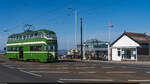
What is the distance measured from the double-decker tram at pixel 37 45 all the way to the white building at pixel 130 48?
14.4 meters

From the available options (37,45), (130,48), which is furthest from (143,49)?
(37,45)

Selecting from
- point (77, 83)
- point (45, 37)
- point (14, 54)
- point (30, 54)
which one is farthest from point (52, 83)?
point (14, 54)

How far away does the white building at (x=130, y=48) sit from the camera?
123 feet

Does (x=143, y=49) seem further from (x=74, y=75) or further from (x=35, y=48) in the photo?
(x=74, y=75)

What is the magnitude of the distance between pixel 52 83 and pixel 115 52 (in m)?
30.3

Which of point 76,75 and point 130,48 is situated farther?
point 130,48

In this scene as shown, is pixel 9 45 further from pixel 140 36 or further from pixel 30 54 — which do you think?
pixel 140 36

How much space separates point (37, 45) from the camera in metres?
30.8

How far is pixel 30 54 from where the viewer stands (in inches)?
1268

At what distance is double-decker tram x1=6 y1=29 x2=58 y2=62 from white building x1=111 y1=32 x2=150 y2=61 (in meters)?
14.4

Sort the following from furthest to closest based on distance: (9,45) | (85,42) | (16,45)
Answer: (85,42) < (9,45) < (16,45)

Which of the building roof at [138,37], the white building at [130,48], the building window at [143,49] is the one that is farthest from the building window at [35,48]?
the building window at [143,49]

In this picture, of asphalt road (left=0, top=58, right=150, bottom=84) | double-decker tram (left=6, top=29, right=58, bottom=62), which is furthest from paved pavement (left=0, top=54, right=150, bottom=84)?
double-decker tram (left=6, top=29, right=58, bottom=62)

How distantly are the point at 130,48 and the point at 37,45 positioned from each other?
1678cm
